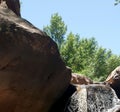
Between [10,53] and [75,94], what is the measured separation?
2668mm

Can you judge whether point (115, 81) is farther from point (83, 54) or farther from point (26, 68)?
point (83, 54)

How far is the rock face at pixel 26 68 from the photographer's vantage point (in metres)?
8.42

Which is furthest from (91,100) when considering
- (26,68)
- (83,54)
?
(83,54)

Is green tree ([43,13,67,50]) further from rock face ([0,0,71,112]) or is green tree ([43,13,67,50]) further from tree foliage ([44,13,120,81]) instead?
rock face ([0,0,71,112])

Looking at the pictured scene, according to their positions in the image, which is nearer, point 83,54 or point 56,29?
point 83,54

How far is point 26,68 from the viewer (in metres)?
8.77

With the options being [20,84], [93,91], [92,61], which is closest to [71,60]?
[92,61]

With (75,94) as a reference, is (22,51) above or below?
above

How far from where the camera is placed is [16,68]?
28.0ft

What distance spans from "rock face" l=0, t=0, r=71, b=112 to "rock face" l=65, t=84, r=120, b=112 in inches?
21.6

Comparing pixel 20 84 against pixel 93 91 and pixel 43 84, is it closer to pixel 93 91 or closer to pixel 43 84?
pixel 43 84

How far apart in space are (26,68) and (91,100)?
2292 millimetres

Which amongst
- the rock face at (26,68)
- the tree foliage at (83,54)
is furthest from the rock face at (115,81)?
the tree foliage at (83,54)

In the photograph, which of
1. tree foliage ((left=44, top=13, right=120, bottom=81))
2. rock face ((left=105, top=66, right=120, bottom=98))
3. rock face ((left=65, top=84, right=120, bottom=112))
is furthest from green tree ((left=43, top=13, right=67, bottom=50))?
rock face ((left=65, top=84, right=120, bottom=112))
